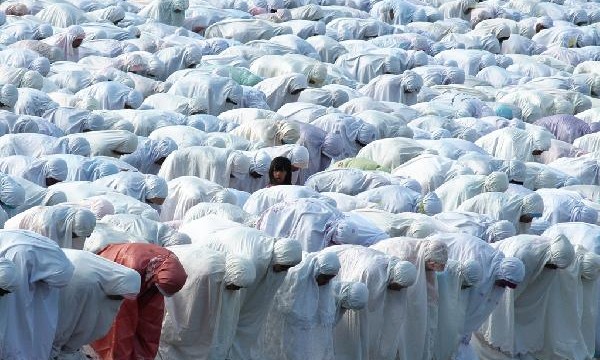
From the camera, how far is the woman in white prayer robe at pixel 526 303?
1550 cm

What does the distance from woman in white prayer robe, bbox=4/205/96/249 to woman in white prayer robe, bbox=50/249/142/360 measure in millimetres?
715

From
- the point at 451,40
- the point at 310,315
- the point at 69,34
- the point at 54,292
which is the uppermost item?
the point at 54,292

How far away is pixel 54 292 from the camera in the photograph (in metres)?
12.5

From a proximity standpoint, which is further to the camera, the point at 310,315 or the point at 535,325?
the point at 535,325

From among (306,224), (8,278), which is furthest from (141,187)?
(8,278)

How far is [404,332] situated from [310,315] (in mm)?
992

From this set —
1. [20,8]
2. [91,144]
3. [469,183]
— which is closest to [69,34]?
[20,8]

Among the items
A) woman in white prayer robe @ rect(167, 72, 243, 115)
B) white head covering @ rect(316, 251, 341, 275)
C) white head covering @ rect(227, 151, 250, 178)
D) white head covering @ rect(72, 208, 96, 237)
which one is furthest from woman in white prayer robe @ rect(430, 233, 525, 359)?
woman in white prayer robe @ rect(167, 72, 243, 115)

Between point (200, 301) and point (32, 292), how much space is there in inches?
62.2

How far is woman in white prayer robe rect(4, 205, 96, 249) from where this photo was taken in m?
13.5

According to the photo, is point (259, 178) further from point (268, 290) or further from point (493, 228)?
point (268, 290)

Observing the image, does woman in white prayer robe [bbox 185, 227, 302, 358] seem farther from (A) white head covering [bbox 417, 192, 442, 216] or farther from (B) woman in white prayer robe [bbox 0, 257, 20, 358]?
(A) white head covering [bbox 417, 192, 442, 216]

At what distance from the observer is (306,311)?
549 inches

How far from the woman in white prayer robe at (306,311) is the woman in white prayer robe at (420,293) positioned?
0.76 m
